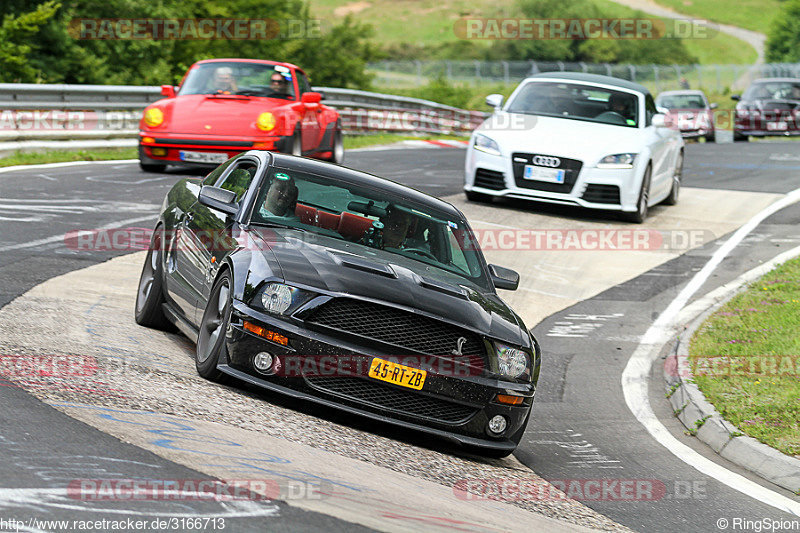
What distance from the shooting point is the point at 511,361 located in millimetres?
6316

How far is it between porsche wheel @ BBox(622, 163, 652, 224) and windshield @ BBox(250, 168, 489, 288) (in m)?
8.11

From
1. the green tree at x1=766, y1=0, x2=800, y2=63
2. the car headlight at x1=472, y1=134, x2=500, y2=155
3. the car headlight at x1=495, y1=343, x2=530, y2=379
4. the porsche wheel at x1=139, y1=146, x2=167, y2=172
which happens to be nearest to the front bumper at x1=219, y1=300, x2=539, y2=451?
the car headlight at x1=495, y1=343, x2=530, y2=379

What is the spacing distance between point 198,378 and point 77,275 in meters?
3.63

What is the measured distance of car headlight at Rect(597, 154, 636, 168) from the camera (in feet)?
48.4

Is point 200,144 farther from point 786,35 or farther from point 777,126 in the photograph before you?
point 786,35

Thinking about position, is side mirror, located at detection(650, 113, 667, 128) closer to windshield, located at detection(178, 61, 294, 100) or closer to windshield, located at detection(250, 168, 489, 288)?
windshield, located at detection(178, 61, 294, 100)

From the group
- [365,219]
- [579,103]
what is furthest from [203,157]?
[365,219]

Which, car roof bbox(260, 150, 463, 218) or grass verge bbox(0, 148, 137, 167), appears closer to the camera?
car roof bbox(260, 150, 463, 218)

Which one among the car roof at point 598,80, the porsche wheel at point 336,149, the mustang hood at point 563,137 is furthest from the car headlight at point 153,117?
the car roof at point 598,80

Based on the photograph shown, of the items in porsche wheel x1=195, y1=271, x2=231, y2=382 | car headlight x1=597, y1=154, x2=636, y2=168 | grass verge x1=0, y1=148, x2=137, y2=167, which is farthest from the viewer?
grass verge x1=0, y1=148, x2=137, y2=167

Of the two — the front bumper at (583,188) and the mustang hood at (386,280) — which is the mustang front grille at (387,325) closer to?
the mustang hood at (386,280)

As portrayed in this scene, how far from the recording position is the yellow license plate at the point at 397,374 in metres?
5.99

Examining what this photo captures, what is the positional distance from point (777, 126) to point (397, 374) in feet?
96.5

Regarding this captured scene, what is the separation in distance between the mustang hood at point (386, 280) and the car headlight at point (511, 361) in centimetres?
6
